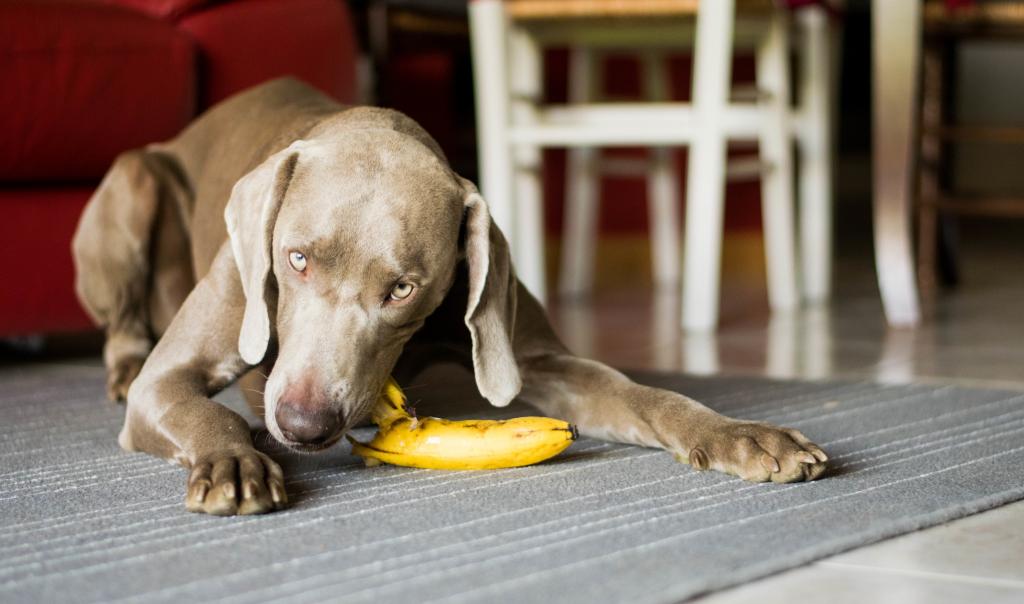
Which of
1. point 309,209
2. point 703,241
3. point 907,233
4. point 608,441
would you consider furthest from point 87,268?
point 907,233

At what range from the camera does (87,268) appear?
2.79 m

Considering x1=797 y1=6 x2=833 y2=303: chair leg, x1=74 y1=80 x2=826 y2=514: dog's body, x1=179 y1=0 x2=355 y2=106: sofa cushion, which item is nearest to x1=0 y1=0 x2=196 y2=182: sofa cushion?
x1=179 y1=0 x2=355 y2=106: sofa cushion

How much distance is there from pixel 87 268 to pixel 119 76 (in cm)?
48

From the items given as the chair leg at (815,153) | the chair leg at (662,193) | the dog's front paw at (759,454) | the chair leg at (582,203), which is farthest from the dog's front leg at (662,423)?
the chair leg at (662,193)

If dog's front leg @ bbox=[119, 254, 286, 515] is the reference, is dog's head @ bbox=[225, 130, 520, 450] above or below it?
above

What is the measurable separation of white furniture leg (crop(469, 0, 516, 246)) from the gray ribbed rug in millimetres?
1666

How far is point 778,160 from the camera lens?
3.93 m

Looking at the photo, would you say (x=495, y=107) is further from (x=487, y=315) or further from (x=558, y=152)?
(x=558, y=152)

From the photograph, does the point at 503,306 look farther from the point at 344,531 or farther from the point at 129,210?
the point at 129,210

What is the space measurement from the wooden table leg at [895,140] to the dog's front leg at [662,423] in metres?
1.70

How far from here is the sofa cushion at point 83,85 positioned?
2869mm

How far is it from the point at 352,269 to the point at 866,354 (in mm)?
1744

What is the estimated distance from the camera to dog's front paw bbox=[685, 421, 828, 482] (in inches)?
69.6

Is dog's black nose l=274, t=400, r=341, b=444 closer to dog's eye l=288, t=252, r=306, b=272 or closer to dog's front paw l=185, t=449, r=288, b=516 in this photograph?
dog's front paw l=185, t=449, r=288, b=516
